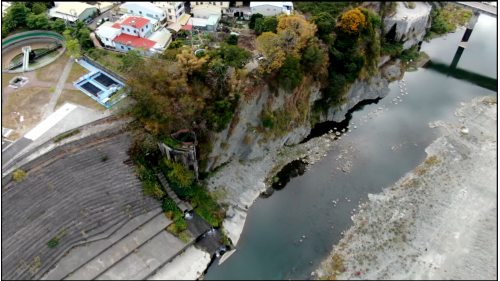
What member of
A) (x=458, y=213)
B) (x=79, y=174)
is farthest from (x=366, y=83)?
(x=79, y=174)

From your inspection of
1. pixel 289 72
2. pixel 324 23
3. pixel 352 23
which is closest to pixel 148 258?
pixel 289 72

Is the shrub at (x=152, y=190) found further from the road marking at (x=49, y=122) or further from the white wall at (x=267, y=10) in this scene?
the white wall at (x=267, y=10)

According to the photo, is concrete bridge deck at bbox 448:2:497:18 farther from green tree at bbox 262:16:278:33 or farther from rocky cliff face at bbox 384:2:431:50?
green tree at bbox 262:16:278:33

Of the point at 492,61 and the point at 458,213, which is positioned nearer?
the point at 458,213

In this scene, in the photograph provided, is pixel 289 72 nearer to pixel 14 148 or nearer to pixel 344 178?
pixel 344 178

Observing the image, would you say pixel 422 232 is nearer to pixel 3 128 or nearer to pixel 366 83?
pixel 366 83

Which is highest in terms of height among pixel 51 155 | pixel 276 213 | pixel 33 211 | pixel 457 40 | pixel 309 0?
pixel 309 0
